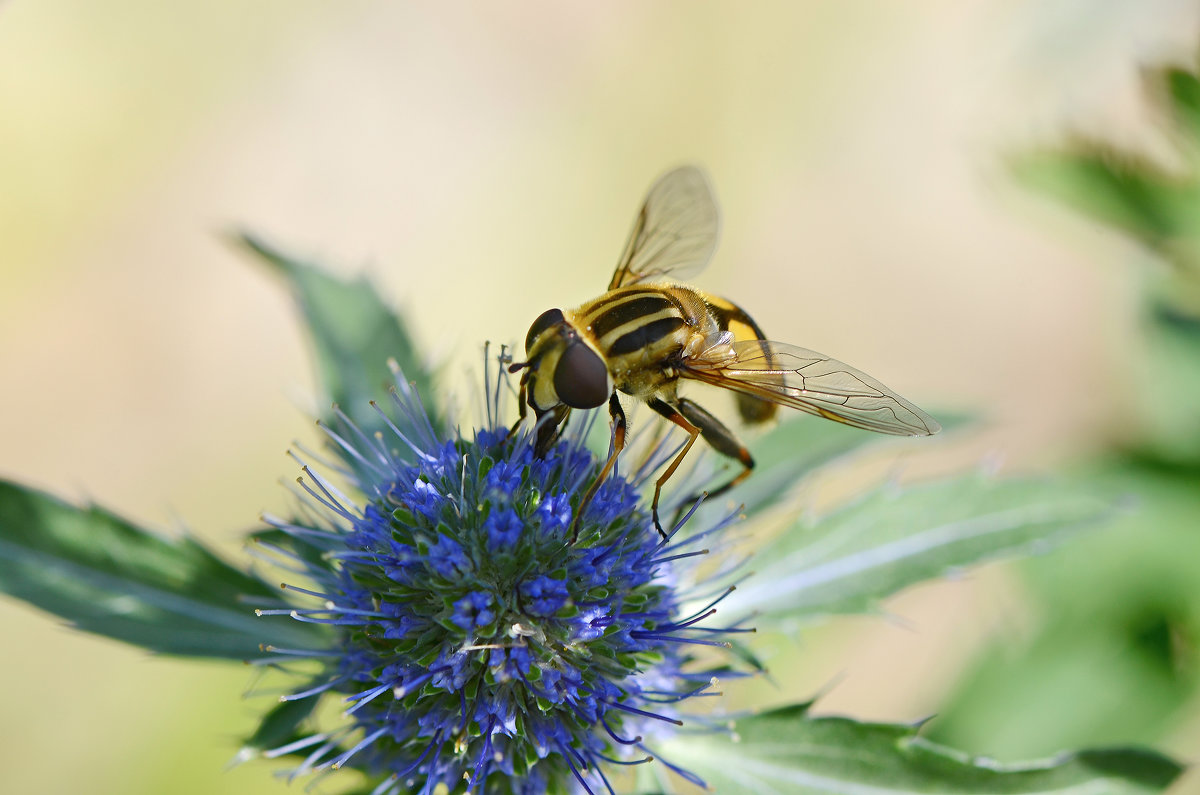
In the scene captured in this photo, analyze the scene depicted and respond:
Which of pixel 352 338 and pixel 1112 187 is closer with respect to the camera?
pixel 352 338

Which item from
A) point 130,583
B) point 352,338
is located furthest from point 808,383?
point 130,583

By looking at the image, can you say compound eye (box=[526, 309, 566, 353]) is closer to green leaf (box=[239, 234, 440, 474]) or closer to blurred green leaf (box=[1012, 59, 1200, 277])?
green leaf (box=[239, 234, 440, 474])

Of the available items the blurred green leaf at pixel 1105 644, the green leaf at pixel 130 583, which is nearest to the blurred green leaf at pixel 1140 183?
the blurred green leaf at pixel 1105 644

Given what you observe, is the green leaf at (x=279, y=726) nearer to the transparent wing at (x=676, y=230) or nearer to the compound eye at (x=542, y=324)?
the compound eye at (x=542, y=324)

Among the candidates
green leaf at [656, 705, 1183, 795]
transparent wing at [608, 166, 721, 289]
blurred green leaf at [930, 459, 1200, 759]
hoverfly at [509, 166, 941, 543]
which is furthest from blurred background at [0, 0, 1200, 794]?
hoverfly at [509, 166, 941, 543]

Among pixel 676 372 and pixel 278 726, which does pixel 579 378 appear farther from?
pixel 278 726

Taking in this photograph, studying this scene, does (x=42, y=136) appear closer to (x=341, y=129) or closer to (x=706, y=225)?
(x=341, y=129)

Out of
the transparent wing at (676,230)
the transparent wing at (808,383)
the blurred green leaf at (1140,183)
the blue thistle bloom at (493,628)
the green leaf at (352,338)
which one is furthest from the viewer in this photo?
the blurred green leaf at (1140,183)
